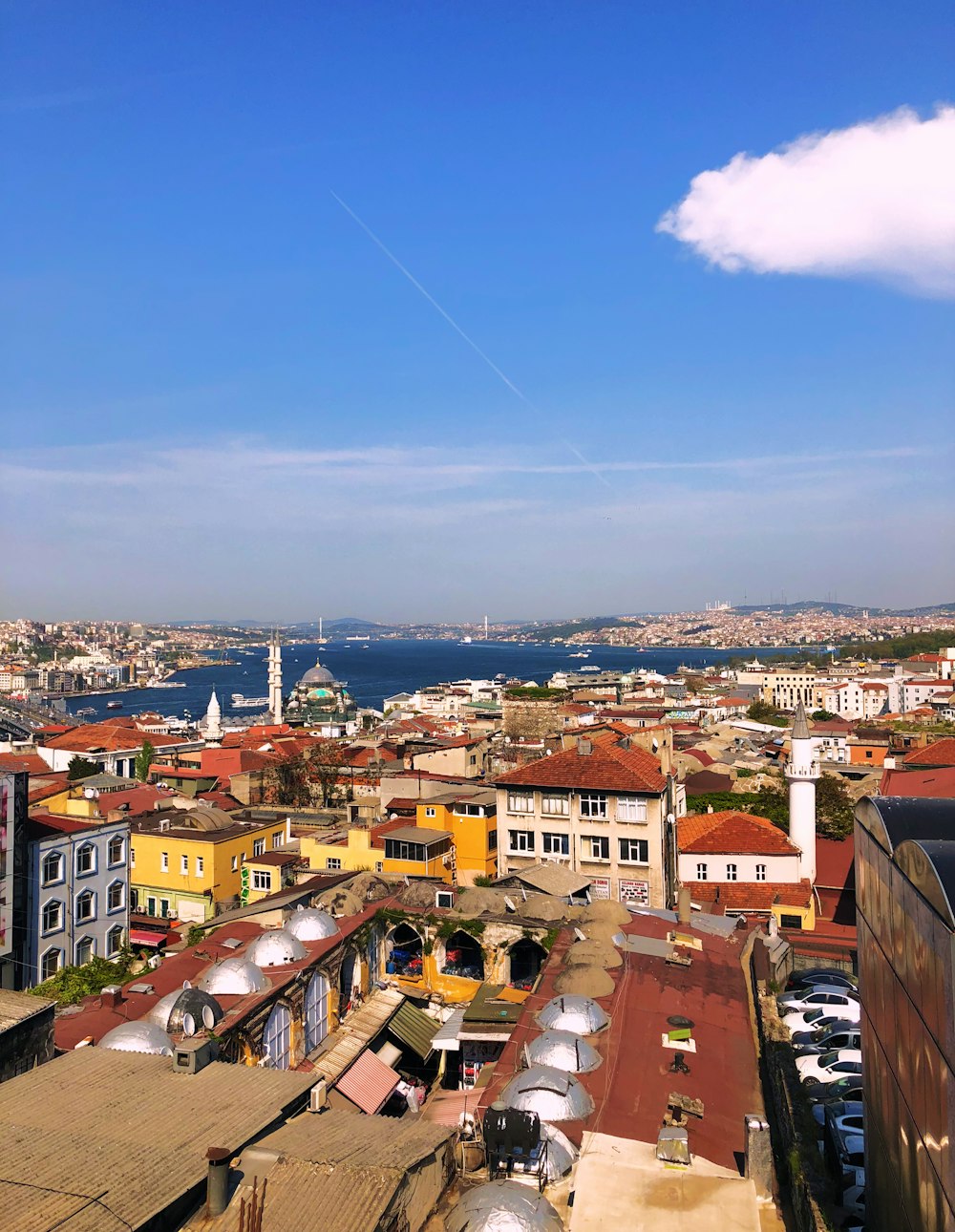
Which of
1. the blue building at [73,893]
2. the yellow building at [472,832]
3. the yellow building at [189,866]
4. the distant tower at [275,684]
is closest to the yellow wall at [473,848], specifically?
the yellow building at [472,832]

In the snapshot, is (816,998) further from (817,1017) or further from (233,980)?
(233,980)

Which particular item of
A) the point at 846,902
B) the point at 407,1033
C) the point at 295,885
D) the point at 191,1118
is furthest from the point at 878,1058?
the point at 846,902

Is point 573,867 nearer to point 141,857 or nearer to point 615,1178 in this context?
point 141,857

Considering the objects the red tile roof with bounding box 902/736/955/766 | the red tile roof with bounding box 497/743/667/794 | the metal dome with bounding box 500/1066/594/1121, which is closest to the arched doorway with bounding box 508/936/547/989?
the red tile roof with bounding box 497/743/667/794

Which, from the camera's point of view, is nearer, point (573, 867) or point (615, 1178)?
point (615, 1178)

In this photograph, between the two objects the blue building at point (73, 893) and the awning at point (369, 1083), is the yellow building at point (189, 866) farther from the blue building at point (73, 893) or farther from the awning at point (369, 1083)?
the awning at point (369, 1083)

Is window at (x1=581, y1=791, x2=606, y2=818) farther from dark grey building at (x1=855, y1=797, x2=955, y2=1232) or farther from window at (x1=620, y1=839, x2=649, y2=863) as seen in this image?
dark grey building at (x1=855, y1=797, x2=955, y2=1232)
